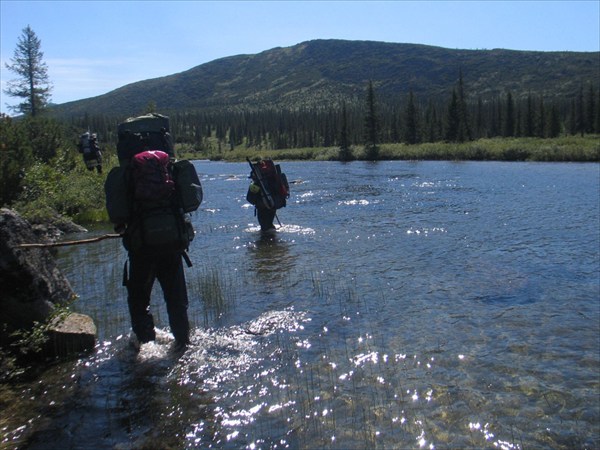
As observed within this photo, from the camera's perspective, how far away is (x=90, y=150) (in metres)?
26.9

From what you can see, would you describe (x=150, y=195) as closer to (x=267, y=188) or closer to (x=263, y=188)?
(x=263, y=188)

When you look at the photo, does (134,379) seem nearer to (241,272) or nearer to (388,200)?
(241,272)

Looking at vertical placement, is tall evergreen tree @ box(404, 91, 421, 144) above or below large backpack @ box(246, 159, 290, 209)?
above

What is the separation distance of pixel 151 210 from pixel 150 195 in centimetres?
29

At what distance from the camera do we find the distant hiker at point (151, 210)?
659cm

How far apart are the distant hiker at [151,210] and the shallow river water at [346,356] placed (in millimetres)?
759

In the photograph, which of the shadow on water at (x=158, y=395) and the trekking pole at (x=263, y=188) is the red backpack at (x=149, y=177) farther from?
the trekking pole at (x=263, y=188)

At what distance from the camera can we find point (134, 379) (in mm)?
6445

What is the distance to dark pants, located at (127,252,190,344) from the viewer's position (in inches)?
280

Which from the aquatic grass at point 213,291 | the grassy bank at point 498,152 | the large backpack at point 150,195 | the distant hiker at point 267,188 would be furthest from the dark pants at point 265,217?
the grassy bank at point 498,152

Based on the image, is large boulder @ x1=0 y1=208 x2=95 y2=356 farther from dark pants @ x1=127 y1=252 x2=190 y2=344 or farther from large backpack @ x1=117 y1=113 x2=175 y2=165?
large backpack @ x1=117 y1=113 x2=175 y2=165

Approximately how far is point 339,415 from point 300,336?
8.00 ft

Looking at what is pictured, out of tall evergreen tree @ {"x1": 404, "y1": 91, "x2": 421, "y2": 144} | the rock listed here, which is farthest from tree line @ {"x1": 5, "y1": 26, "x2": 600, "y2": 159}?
the rock

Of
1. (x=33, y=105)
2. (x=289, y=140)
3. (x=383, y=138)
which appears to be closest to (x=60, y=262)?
(x=33, y=105)
